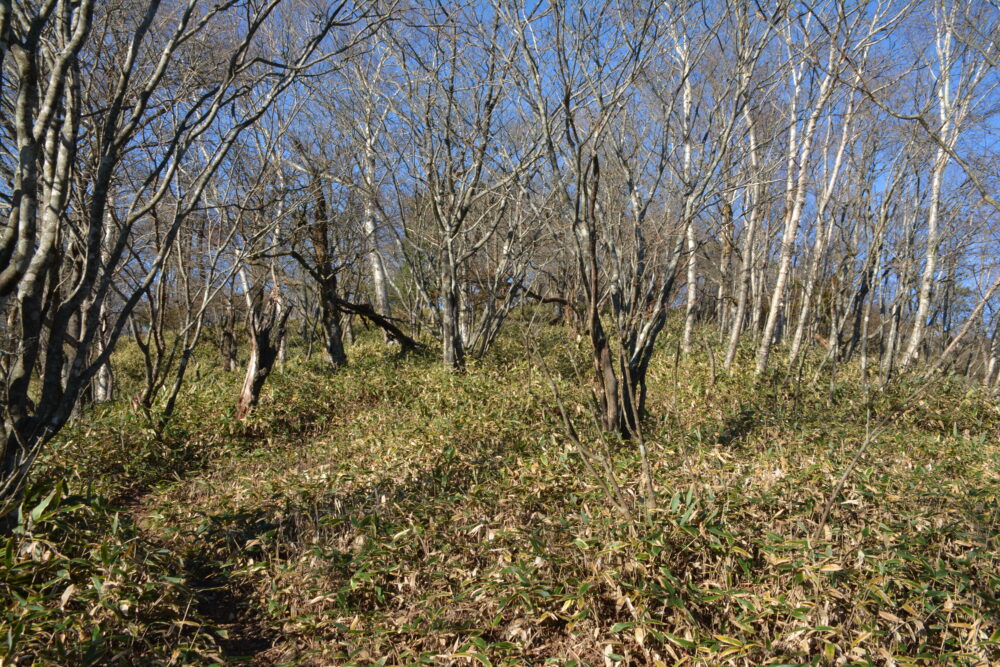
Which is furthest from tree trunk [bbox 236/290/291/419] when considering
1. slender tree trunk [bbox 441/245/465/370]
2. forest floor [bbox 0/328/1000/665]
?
slender tree trunk [bbox 441/245/465/370]

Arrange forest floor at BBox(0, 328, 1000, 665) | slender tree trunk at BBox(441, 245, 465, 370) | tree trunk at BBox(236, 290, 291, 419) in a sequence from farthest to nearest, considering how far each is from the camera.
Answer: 1. slender tree trunk at BBox(441, 245, 465, 370)
2. tree trunk at BBox(236, 290, 291, 419)
3. forest floor at BBox(0, 328, 1000, 665)

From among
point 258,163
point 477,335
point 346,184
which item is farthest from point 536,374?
point 258,163

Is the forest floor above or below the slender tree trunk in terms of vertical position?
below

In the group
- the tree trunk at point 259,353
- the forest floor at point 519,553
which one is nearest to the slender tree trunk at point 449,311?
the tree trunk at point 259,353

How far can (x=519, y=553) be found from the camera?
3.03m

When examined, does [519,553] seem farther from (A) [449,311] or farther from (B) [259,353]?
(A) [449,311]

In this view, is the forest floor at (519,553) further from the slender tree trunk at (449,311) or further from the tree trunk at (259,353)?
the slender tree trunk at (449,311)

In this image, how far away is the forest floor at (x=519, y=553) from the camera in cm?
244

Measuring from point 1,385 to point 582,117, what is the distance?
19.0ft

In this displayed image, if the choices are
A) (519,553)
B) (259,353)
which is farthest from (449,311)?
(519,553)

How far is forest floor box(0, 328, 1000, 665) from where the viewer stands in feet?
7.99

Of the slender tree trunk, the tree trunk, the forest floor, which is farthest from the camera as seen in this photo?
the slender tree trunk

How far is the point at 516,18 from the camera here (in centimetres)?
428

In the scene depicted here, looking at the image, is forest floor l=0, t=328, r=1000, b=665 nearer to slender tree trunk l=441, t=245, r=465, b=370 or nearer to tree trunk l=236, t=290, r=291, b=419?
tree trunk l=236, t=290, r=291, b=419
